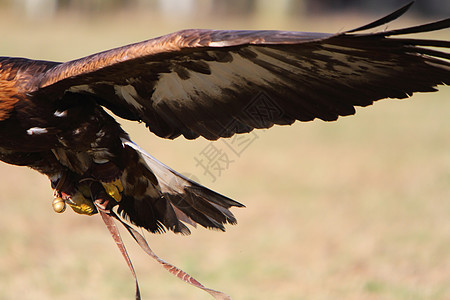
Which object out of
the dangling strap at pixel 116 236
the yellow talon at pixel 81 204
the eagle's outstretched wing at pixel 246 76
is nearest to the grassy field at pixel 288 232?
the yellow talon at pixel 81 204

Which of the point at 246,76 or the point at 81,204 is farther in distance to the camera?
the point at 81,204

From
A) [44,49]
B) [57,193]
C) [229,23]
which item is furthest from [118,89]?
[229,23]

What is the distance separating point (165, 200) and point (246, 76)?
3.61 feet

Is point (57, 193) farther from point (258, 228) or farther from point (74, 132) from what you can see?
point (258, 228)

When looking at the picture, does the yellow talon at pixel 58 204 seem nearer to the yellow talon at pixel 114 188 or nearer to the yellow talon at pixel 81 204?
the yellow talon at pixel 81 204

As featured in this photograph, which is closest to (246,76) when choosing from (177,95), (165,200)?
(177,95)

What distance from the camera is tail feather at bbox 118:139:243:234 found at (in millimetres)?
4105

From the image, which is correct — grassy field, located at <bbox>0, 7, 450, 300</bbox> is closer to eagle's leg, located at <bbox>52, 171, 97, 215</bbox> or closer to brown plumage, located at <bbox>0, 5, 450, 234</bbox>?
eagle's leg, located at <bbox>52, 171, 97, 215</bbox>

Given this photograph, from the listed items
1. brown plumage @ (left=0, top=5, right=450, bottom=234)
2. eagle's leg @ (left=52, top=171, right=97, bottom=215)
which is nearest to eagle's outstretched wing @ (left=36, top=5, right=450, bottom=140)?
brown plumage @ (left=0, top=5, right=450, bottom=234)

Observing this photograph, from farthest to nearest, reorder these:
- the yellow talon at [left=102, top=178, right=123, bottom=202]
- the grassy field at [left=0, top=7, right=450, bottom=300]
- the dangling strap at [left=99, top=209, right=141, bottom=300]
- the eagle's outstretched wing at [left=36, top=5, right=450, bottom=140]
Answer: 1. the grassy field at [left=0, top=7, right=450, bottom=300]
2. the yellow talon at [left=102, top=178, right=123, bottom=202]
3. the dangling strap at [left=99, top=209, right=141, bottom=300]
4. the eagle's outstretched wing at [left=36, top=5, right=450, bottom=140]

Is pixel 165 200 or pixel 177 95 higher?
pixel 177 95

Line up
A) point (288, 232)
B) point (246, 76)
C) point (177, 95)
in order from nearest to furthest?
1. point (246, 76)
2. point (177, 95)
3. point (288, 232)

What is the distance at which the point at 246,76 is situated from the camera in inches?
139

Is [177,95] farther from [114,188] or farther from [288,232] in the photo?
[288,232]
